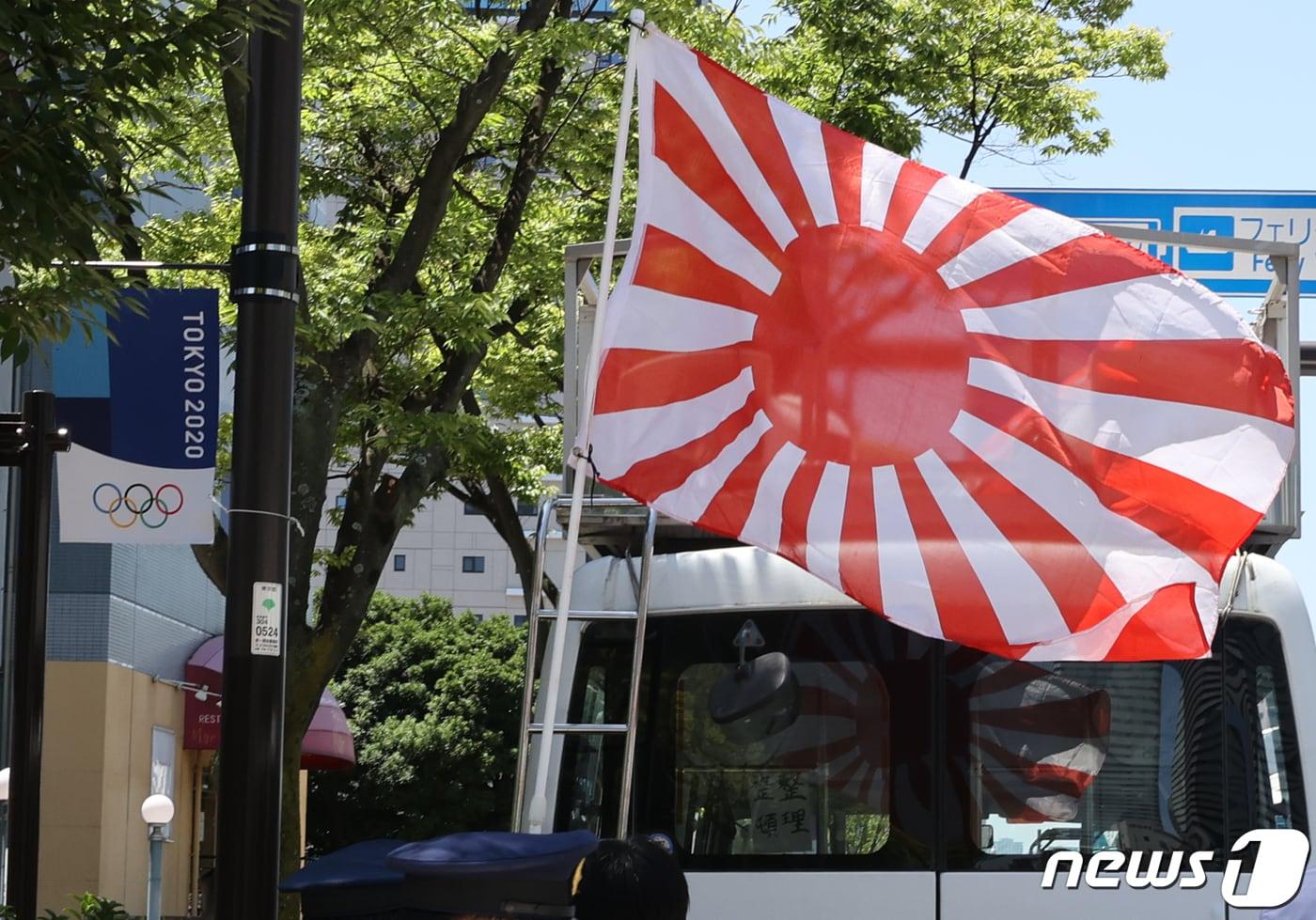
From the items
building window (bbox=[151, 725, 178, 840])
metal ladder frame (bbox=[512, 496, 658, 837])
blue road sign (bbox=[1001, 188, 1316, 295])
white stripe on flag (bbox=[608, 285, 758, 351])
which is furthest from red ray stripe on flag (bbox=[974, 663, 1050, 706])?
building window (bbox=[151, 725, 178, 840])

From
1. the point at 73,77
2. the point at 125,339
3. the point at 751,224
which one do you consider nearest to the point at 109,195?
the point at 73,77

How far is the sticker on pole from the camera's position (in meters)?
6.59

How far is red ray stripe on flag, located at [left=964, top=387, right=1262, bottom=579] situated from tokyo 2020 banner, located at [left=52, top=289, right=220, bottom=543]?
5561 mm

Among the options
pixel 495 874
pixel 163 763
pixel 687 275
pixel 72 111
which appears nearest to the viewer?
pixel 495 874

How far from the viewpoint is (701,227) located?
6176 millimetres

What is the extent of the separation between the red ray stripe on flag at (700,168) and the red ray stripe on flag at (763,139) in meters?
0.13

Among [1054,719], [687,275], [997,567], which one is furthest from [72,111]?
[1054,719]

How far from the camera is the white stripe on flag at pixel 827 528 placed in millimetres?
5867

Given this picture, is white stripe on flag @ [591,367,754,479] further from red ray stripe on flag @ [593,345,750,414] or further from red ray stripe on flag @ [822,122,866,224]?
red ray stripe on flag @ [822,122,866,224]

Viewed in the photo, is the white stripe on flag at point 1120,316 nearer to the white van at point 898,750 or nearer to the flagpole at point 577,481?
the white van at point 898,750

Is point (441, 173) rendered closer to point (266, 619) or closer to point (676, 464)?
point (266, 619)

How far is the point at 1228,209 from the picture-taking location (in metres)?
17.1

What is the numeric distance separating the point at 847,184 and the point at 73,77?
8.51 ft

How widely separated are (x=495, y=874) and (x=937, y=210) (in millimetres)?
2818
